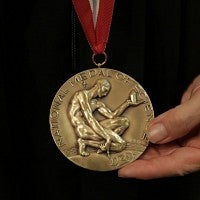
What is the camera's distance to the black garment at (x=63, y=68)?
2.13 ft

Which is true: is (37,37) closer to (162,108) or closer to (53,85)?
(53,85)

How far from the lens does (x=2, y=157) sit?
66cm

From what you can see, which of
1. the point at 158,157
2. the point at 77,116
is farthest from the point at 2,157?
the point at 158,157

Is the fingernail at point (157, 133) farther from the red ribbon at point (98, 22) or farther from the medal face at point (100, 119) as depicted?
the red ribbon at point (98, 22)

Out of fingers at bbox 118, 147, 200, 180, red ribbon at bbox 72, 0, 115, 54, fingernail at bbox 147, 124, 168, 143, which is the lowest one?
Answer: fingers at bbox 118, 147, 200, 180

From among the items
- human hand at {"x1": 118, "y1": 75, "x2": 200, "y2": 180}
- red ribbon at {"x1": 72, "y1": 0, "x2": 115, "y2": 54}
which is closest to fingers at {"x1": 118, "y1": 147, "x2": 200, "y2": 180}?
human hand at {"x1": 118, "y1": 75, "x2": 200, "y2": 180}

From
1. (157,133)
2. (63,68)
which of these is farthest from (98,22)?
(157,133)

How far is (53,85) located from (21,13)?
5.2 inches

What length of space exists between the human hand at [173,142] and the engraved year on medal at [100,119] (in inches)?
1.3

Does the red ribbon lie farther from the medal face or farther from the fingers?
the fingers

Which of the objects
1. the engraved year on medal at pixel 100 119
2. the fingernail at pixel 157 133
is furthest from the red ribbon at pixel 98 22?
the fingernail at pixel 157 133

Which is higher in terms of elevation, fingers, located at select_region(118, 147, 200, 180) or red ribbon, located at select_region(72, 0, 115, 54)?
red ribbon, located at select_region(72, 0, 115, 54)

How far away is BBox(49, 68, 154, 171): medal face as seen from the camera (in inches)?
26.3

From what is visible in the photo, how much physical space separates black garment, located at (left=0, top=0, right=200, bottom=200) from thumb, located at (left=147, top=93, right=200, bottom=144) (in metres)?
0.09
